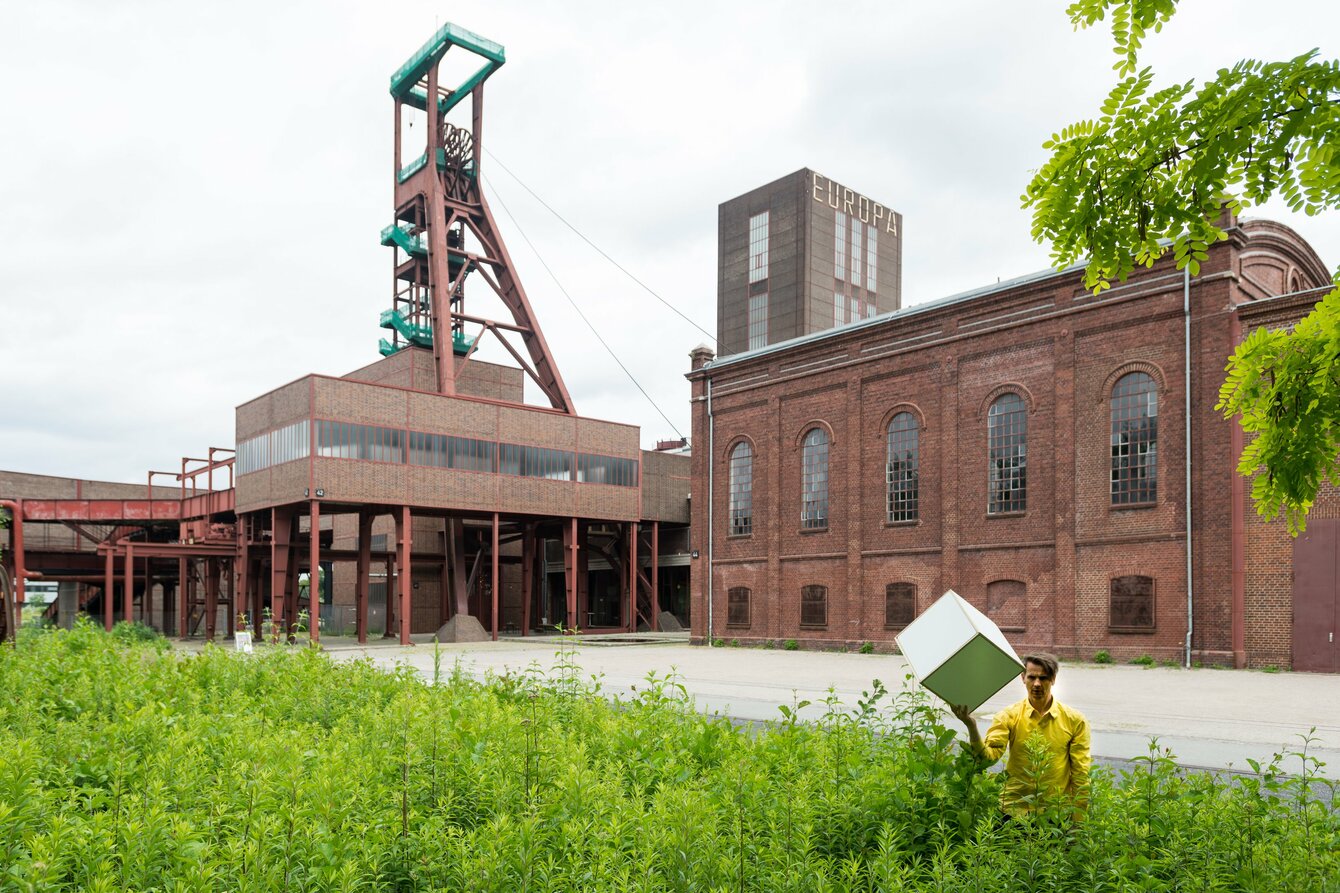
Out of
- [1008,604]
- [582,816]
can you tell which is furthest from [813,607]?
[582,816]

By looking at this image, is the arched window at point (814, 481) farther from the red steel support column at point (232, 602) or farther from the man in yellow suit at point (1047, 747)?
the man in yellow suit at point (1047, 747)

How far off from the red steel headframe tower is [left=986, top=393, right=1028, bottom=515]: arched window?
839 inches

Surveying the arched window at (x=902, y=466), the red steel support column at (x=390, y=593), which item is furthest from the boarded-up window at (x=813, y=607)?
the red steel support column at (x=390, y=593)

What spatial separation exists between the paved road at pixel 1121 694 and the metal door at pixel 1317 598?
871 mm

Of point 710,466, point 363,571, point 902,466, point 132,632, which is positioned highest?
point 710,466

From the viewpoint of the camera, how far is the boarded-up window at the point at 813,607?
107 feet

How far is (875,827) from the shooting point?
17.2ft

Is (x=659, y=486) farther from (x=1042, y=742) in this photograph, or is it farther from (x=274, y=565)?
(x=1042, y=742)

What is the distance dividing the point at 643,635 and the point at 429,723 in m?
39.3

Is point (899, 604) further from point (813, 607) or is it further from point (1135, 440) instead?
point (1135, 440)

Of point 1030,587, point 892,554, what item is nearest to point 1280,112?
point 1030,587

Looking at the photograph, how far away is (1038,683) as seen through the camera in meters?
5.20

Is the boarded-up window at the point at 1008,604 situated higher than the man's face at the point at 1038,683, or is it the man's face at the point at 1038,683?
the man's face at the point at 1038,683

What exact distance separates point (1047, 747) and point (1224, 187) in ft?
9.49
